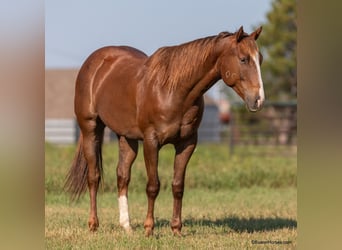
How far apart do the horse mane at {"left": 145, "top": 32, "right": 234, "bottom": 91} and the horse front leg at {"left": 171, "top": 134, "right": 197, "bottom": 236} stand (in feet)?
2.04

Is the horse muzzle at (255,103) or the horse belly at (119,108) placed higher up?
the horse muzzle at (255,103)

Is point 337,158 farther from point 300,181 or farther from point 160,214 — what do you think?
point 160,214

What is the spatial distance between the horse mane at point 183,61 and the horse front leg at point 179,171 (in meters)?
0.62

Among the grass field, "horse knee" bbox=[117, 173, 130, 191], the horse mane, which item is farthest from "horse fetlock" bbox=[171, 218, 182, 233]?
the horse mane

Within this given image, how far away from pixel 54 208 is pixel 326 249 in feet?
22.3

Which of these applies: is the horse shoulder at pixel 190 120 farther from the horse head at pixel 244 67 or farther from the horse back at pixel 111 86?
the horse back at pixel 111 86

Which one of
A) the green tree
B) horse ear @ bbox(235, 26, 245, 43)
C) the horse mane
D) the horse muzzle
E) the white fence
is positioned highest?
horse ear @ bbox(235, 26, 245, 43)

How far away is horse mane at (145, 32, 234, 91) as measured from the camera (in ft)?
21.5

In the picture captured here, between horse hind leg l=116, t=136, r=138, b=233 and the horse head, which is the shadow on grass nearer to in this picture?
horse hind leg l=116, t=136, r=138, b=233

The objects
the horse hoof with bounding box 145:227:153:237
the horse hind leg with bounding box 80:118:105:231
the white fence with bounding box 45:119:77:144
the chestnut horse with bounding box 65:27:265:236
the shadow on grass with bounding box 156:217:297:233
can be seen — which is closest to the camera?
the chestnut horse with bounding box 65:27:265:236

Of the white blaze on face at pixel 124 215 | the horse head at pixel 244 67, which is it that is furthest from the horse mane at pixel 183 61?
the white blaze on face at pixel 124 215

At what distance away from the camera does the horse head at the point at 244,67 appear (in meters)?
6.06

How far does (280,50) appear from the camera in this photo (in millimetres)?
41219

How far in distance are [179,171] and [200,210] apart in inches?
103
